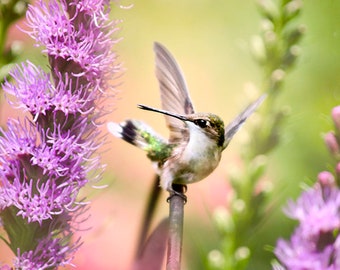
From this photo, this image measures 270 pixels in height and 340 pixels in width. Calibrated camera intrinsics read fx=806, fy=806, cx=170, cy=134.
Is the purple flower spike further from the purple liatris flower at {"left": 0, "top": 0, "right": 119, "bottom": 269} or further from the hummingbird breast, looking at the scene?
the purple liatris flower at {"left": 0, "top": 0, "right": 119, "bottom": 269}

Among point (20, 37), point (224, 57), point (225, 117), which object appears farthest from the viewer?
point (224, 57)

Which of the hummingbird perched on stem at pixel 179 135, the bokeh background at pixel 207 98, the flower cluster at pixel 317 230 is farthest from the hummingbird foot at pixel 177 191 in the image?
the bokeh background at pixel 207 98

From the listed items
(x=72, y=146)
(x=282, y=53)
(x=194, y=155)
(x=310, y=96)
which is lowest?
(x=72, y=146)

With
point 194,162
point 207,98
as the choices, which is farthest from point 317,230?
point 207,98

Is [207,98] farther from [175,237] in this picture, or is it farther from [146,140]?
[175,237]

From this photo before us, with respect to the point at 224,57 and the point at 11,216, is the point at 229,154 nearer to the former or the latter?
the point at 224,57

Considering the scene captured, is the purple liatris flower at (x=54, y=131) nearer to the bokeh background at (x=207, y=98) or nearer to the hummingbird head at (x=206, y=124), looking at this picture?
the hummingbird head at (x=206, y=124)

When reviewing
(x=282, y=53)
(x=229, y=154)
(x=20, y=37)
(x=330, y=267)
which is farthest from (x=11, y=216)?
(x=229, y=154)
